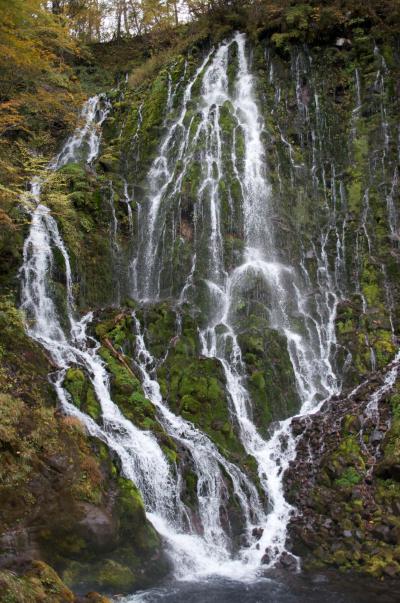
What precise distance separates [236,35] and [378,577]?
2412cm

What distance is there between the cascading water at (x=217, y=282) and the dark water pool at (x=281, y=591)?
58cm

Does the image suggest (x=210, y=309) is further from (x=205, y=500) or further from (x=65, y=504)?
(x=65, y=504)

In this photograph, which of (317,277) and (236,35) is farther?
(236,35)

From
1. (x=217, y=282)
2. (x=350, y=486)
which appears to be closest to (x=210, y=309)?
(x=217, y=282)

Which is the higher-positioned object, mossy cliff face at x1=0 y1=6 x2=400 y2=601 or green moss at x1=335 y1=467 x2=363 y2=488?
mossy cliff face at x1=0 y1=6 x2=400 y2=601

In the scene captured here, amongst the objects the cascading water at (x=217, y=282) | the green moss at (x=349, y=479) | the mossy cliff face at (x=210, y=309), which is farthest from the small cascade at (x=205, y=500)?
the green moss at (x=349, y=479)

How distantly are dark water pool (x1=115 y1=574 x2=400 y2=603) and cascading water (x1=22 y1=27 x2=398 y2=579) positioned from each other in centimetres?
58

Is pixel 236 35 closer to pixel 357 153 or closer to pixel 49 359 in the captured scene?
pixel 357 153

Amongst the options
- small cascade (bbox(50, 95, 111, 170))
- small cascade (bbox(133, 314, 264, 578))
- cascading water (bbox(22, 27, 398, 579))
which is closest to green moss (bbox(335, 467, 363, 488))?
cascading water (bbox(22, 27, 398, 579))

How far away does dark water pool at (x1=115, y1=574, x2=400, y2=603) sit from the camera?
Answer: 9086mm

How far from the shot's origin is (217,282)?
17781mm

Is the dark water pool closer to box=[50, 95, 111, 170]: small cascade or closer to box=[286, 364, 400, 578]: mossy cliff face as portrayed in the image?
box=[286, 364, 400, 578]: mossy cliff face

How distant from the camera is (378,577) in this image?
986cm

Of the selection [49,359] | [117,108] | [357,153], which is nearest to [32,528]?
[49,359]
